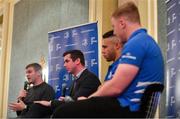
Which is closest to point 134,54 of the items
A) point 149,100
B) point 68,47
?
point 149,100

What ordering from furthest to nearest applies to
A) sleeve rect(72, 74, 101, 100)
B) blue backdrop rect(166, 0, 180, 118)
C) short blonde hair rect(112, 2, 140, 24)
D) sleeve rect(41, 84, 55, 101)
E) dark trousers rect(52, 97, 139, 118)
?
1. sleeve rect(41, 84, 55, 101)
2. sleeve rect(72, 74, 101, 100)
3. blue backdrop rect(166, 0, 180, 118)
4. short blonde hair rect(112, 2, 140, 24)
5. dark trousers rect(52, 97, 139, 118)

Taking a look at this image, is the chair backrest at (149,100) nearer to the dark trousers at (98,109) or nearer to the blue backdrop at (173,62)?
the dark trousers at (98,109)

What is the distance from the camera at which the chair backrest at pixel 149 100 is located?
210cm

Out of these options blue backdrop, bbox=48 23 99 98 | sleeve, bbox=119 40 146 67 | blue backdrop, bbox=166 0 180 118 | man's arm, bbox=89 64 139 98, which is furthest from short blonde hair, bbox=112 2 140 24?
blue backdrop, bbox=48 23 99 98

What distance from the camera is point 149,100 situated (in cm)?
210

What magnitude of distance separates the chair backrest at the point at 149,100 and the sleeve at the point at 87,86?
4.31ft

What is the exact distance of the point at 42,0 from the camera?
6.92 m

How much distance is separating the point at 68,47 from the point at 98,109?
3.15 m

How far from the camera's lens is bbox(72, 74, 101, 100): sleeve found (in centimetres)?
339

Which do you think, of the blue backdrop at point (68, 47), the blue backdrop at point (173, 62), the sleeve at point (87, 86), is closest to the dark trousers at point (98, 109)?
the blue backdrop at point (173, 62)

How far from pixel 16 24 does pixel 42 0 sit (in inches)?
44.8

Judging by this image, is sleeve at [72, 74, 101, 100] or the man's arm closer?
the man's arm

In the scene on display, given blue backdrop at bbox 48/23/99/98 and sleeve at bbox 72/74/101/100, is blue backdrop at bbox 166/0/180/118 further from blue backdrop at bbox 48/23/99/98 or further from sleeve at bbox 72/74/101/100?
blue backdrop at bbox 48/23/99/98

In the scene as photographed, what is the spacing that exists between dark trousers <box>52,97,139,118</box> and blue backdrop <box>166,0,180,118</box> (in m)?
1.10
